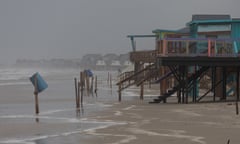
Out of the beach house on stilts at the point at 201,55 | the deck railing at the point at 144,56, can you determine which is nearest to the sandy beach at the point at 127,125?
the beach house on stilts at the point at 201,55

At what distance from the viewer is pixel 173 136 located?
542 inches

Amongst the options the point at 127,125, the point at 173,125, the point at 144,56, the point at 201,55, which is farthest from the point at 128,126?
the point at 144,56

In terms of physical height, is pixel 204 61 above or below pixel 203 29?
below

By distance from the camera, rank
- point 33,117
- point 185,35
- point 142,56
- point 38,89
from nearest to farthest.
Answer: point 33,117 → point 38,89 → point 185,35 → point 142,56

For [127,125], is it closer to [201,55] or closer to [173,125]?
[173,125]

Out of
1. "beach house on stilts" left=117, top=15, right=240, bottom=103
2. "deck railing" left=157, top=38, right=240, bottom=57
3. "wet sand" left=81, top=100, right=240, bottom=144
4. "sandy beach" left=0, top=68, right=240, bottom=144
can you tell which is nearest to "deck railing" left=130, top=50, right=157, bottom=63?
"beach house on stilts" left=117, top=15, right=240, bottom=103

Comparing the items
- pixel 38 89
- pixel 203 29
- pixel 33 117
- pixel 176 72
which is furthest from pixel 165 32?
pixel 33 117

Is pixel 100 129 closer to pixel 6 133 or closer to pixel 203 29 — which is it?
pixel 6 133

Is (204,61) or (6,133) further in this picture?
(204,61)

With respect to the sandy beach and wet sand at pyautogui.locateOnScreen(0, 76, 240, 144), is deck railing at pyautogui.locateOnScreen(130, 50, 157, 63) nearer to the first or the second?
wet sand at pyautogui.locateOnScreen(0, 76, 240, 144)

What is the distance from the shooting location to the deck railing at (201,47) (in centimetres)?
2256

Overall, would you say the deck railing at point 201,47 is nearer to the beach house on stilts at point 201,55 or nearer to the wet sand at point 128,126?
the beach house on stilts at point 201,55

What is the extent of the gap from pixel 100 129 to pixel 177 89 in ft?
31.0

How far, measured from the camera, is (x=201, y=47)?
24031 millimetres
